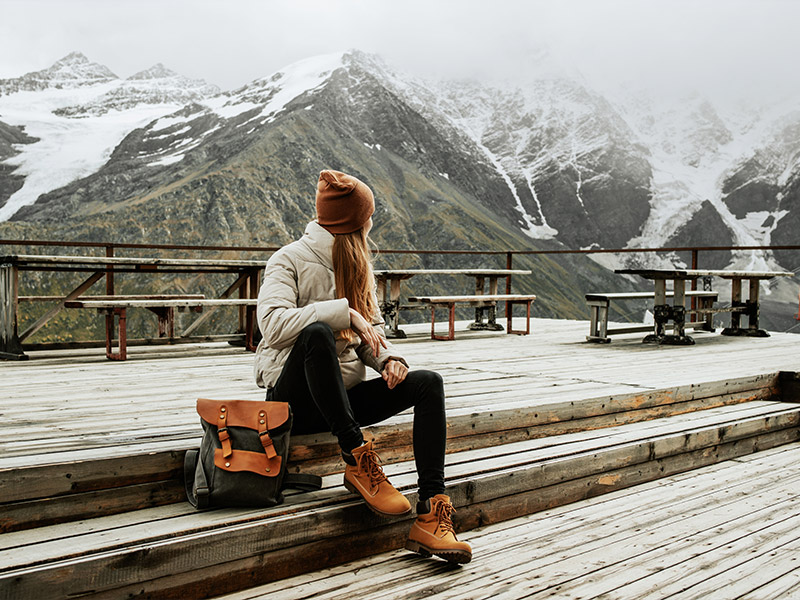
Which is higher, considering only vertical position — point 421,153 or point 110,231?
point 421,153

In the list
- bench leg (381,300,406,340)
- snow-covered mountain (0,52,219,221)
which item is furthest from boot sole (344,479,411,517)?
snow-covered mountain (0,52,219,221)

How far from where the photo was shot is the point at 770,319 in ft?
251

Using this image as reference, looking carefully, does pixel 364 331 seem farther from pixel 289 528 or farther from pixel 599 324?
pixel 599 324

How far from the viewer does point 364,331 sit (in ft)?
6.92

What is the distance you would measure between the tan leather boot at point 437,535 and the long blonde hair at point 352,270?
0.56 meters

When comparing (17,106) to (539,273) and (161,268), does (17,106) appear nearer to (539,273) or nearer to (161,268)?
(539,273)

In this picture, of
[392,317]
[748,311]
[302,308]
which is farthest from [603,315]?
[302,308]

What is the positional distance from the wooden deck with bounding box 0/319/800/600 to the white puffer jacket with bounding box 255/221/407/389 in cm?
30

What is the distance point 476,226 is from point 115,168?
49056 mm

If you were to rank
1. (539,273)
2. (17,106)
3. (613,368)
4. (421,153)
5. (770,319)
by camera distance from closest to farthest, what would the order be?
(613,368) < (770,319) < (539,273) < (421,153) < (17,106)

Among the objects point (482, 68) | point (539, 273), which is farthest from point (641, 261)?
point (482, 68)

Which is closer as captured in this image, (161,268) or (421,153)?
(161,268)

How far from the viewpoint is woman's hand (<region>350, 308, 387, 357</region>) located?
210 centimetres

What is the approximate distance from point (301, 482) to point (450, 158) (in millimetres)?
105654
